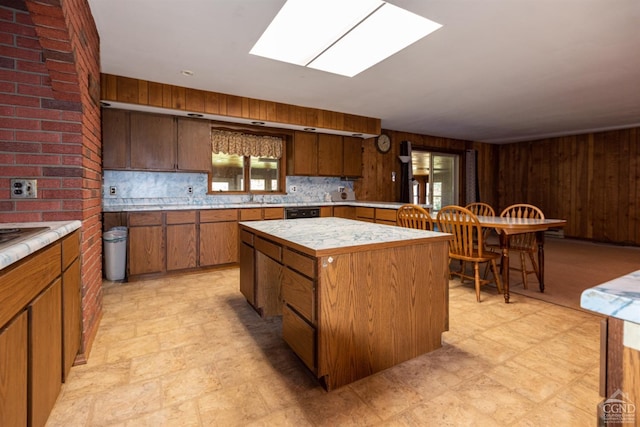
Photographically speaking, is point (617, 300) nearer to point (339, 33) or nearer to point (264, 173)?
point (339, 33)

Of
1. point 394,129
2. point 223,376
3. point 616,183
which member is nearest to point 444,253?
point 223,376

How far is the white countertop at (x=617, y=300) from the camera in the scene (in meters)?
0.52

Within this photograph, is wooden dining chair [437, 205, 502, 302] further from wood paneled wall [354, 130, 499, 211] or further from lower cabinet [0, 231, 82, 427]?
wood paneled wall [354, 130, 499, 211]

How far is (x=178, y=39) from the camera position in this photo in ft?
8.93

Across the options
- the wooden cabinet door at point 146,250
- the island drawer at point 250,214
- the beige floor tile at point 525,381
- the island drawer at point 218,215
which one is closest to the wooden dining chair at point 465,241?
the beige floor tile at point 525,381

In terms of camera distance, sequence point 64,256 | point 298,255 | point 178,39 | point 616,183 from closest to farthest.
Result: point 64,256 → point 298,255 → point 178,39 → point 616,183

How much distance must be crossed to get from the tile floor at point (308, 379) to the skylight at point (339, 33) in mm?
2395

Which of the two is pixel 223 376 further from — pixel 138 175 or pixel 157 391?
pixel 138 175

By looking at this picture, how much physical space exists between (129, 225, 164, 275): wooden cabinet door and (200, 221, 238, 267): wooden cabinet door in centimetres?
51

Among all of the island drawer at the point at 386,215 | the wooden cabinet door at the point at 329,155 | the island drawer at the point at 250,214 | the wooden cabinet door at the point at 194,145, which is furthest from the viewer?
the wooden cabinet door at the point at 329,155

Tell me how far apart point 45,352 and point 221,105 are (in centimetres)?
355

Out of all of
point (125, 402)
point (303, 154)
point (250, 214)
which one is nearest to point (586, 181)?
point (303, 154)

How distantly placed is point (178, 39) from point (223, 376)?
8.90 feet

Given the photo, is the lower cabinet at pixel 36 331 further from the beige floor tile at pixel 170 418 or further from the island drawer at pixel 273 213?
the island drawer at pixel 273 213
